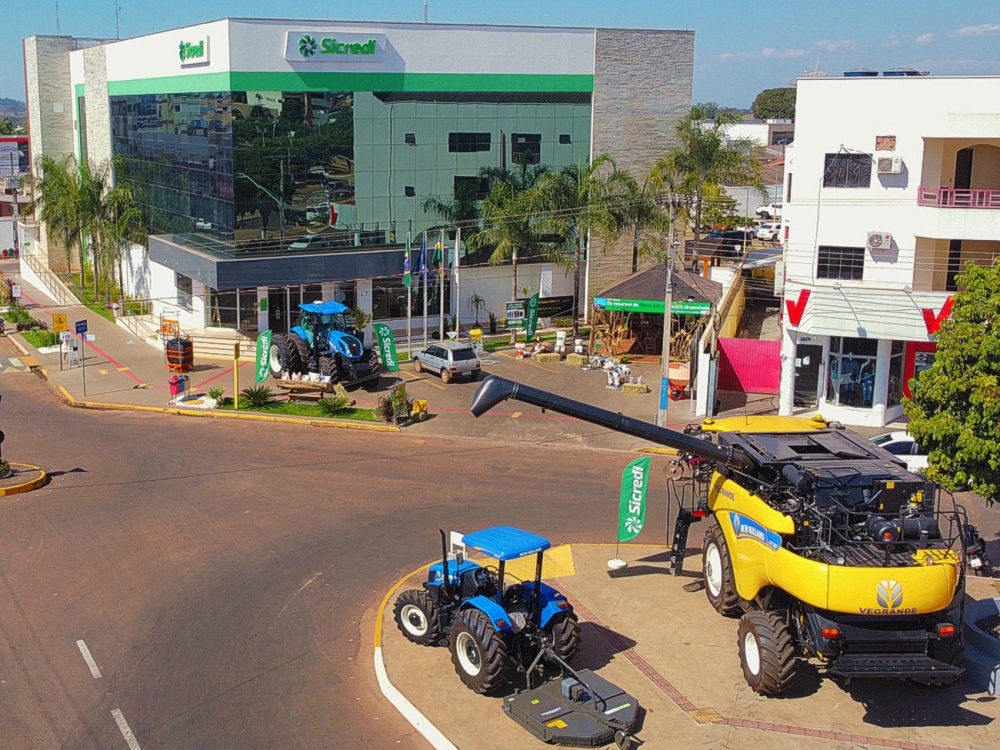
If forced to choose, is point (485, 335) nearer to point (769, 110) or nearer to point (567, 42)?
point (567, 42)

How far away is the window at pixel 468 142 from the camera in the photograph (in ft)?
146

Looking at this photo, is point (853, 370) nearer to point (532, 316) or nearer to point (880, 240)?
point (880, 240)

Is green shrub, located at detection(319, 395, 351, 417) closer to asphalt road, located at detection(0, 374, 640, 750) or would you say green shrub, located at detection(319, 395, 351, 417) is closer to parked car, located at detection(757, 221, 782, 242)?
asphalt road, located at detection(0, 374, 640, 750)

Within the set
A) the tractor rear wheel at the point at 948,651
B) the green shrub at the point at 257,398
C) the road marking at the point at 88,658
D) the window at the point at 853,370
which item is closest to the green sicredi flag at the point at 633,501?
the tractor rear wheel at the point at 948,651

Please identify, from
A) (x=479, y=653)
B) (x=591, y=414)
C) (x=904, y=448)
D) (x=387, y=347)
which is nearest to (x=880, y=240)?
(x=904, y=448)

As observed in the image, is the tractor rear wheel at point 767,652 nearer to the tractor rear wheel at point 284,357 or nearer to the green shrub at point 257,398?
the green shrub at point 257,398

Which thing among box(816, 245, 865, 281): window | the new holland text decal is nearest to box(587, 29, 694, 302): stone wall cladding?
box(816, 245, 865, 281): window

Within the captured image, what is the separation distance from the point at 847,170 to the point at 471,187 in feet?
58.3

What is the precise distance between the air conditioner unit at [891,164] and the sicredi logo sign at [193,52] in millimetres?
24504

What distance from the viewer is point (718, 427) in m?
17.3

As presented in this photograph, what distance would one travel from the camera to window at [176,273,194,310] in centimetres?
4403

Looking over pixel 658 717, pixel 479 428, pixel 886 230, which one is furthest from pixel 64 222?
pixel 658 717

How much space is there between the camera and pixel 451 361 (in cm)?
3544

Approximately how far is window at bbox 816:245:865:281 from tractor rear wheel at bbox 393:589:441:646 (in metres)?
20.6
